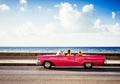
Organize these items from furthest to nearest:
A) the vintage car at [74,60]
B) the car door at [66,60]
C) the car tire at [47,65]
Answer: the car tire at [47,65] → the car door at [66,60] → the vintage car at [74,60]

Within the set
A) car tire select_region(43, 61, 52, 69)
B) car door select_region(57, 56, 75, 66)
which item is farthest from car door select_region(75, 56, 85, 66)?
car tire select_region(43, 61, 52, 69)

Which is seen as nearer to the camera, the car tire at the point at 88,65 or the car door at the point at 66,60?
the car door at the point at 66,60

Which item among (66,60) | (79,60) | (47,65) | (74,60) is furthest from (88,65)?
(47,65)

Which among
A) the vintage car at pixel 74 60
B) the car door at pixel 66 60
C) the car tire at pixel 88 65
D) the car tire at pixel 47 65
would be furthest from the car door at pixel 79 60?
the car tire at pixel 47 65

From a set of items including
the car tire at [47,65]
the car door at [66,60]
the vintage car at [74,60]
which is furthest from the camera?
the car tire at [47,65]

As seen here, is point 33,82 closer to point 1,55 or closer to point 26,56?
point 26,56

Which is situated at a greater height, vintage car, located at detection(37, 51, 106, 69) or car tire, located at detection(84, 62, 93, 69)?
vintage car, located at detection(37, 51, 106, 69)

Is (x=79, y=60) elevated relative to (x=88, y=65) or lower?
elevated

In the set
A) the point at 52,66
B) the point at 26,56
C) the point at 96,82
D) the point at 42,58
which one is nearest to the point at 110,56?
the point at 26,56

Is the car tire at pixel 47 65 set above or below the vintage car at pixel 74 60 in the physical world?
below

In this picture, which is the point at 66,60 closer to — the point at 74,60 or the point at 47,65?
the point at 74,60

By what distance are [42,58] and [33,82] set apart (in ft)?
46.3

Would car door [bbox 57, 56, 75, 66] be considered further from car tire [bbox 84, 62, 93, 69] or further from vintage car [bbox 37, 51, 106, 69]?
car tire [bbox 84, 62, 93, 69]

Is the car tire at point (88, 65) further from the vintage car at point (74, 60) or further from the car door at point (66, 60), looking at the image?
the car door at point (66, 60)
